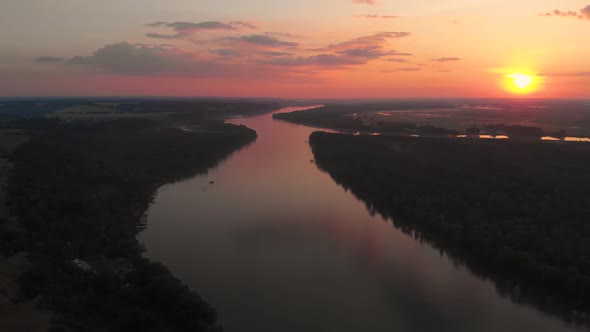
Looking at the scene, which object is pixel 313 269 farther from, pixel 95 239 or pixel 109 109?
pixel 109 109

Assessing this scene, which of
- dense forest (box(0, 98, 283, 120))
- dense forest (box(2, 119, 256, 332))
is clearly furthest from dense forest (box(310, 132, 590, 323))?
dense forest (box(0, 98, 283, 120))

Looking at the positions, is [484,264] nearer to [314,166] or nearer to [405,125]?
[314,166]

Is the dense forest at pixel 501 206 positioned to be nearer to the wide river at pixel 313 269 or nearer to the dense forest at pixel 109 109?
the wide river at pixel 313 269

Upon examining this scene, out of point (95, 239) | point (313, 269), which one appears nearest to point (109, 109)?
point (95, 239)

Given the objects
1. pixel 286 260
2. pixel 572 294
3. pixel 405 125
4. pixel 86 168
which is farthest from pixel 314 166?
pixel 405 125

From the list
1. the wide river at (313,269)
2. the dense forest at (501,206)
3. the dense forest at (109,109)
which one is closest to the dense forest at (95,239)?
Result: the wide river at (313,269)

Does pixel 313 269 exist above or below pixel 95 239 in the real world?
below
